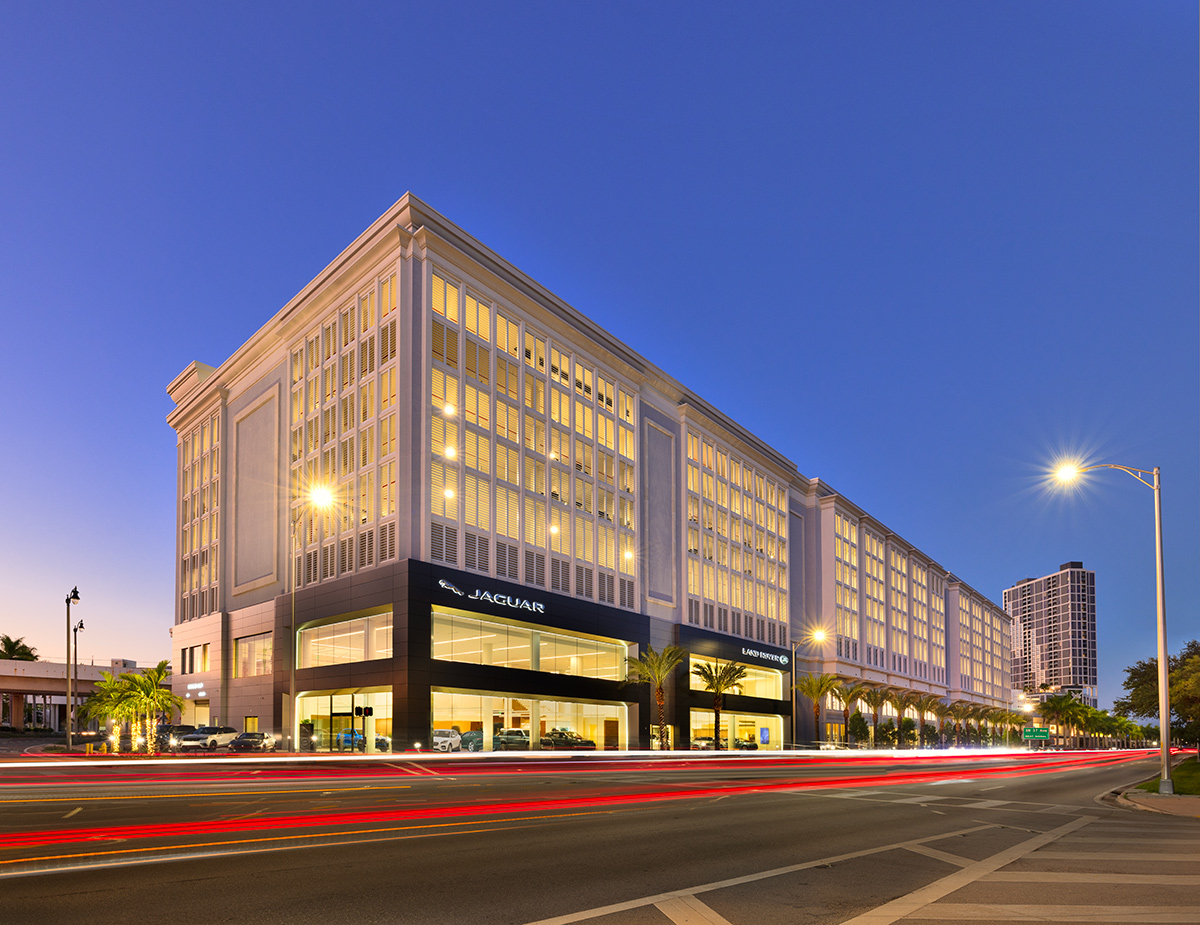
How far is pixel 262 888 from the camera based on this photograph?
10.2m

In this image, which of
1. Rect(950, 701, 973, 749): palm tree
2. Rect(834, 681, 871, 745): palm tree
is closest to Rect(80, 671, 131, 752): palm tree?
Rect(834, 681, 871, 745): palm tree

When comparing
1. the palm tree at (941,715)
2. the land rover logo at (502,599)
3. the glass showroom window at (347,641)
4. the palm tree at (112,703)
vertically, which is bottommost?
the palm tree at (941,715)

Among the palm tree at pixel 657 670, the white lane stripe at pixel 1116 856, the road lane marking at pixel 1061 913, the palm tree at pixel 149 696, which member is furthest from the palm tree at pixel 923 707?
the road lane marking at pixel 1061 913

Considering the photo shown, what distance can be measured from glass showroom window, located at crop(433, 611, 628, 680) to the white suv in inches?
553

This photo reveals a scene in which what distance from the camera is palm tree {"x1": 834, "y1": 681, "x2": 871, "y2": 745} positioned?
107 m

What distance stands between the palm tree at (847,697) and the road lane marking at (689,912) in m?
102

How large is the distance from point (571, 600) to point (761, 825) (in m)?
50.3

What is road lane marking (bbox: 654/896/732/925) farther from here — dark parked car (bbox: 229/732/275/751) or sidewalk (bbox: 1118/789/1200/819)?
dark parked car (bbox: 229/732/275/751)

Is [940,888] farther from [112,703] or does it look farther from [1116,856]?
[112,703]

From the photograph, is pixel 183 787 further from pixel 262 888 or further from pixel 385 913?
pixel 385 913

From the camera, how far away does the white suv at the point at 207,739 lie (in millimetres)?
56781

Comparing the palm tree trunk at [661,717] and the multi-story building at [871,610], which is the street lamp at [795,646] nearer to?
the multi-story building at [871,610]

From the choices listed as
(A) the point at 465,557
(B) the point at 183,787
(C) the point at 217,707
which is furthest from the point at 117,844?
(C) the point at 217,707

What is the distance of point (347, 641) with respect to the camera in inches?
2473
